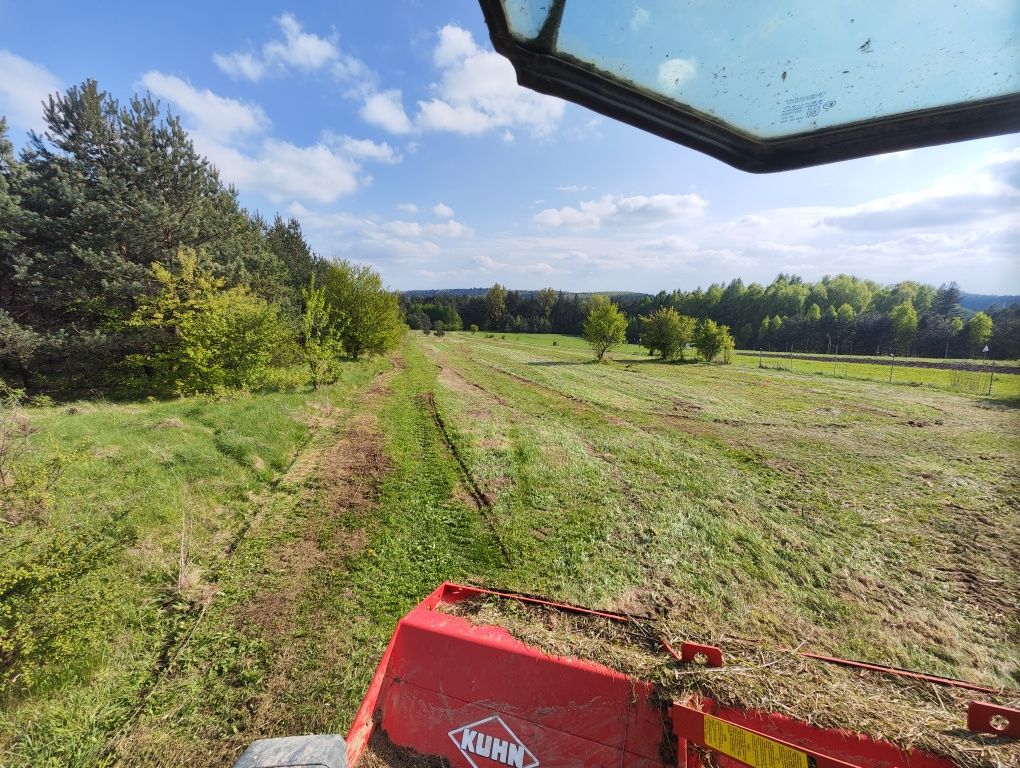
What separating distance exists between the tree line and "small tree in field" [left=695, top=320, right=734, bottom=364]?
3602cm

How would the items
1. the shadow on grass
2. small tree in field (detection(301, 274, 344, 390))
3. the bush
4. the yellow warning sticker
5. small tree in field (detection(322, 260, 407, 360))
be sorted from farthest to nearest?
small tree in field (detection(322, 260, 407, 360)) → the shadow on grass → small tree in field (detection(301, 274, 344, 390)) → the bush → the yellow warning sticker

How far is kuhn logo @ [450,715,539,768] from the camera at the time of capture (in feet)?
8.89

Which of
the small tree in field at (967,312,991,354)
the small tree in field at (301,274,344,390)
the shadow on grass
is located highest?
the small tree in field at (967,312,991,354)

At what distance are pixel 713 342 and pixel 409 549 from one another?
40.5m

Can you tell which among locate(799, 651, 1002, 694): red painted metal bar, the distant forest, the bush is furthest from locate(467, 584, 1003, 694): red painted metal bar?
the distant forest

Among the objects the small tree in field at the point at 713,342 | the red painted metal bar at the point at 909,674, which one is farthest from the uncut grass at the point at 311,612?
the small tree in field at the point at 713,342

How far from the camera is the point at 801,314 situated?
7662cm

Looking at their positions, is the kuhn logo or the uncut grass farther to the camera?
the uncut grass

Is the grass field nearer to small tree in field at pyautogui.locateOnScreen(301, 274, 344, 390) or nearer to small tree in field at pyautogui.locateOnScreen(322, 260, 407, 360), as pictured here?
small tree in field at pyautogui.locateOnScreen(301, 274, 344, 390)

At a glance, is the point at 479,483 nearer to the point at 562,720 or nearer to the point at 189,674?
the point at 189,674

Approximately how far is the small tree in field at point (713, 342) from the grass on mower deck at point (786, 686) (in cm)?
4104

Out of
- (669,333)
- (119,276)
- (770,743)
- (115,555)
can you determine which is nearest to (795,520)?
(770,743)

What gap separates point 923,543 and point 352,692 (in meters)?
8.98

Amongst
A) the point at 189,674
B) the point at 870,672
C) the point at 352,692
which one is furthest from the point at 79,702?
the point at 870,672
